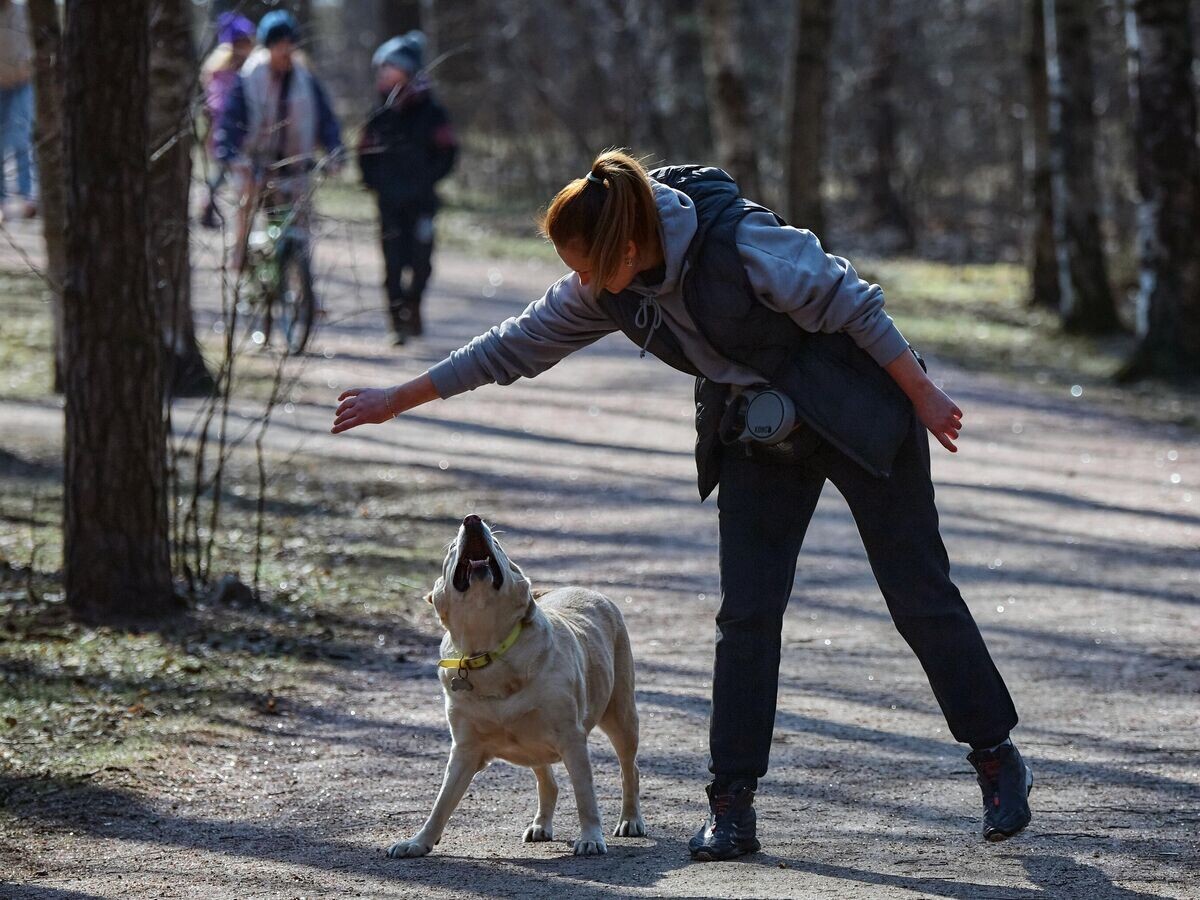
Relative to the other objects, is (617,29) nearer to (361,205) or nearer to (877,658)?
(361,205)

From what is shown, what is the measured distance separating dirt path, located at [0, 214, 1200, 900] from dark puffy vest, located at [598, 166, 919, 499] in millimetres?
1195

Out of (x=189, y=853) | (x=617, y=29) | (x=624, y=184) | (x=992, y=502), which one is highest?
(x=617, y=29)

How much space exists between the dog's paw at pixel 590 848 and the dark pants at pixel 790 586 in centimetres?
41

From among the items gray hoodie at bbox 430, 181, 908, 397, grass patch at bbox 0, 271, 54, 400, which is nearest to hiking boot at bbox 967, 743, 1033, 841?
gray hoodie at bbox 430, 181, 908, 397

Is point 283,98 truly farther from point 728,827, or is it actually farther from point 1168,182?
point 728,827

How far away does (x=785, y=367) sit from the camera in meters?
4.47

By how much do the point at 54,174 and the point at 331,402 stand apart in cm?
266

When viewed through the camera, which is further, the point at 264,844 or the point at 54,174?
the point at 54,174

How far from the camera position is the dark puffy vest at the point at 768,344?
14.3ft

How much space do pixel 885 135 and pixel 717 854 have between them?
973 inches

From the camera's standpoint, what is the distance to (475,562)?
4.52 m

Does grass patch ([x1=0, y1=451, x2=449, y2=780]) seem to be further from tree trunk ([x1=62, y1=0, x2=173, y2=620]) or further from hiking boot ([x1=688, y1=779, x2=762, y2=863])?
hiking boot ([x1=688, y1=779, x2=762, y2=863])

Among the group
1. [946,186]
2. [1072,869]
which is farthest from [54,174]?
[946,186]

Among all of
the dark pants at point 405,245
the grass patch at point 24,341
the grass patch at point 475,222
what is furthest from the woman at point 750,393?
the grass patch at point 475,222
